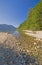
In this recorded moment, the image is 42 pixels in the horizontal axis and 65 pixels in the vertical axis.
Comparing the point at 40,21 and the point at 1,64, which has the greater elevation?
the point at 40,21

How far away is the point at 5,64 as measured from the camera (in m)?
7.57

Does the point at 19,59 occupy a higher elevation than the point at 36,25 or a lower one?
lower

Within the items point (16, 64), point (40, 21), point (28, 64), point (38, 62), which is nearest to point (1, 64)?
point (16, 64)

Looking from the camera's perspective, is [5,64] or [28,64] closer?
[5,64]

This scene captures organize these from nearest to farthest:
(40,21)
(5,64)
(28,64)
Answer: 1. (5,64)
2. (28,64)
3. (40,21)

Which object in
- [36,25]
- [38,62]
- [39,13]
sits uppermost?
[39,13]

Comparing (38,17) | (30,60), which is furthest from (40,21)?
(30,60)

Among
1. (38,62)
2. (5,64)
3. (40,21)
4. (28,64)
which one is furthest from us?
(40,21)

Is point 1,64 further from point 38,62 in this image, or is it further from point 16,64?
point 38,62

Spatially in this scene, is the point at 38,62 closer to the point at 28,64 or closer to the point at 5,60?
the point at 28,64

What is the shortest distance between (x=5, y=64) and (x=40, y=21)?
50.9 metres

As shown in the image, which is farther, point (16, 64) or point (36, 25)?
point (36, 25)

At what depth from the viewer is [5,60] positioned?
26.9 feet

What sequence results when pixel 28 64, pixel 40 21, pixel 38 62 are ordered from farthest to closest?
pixel 40 21 → pixel 38 62 → pixel 28 64
